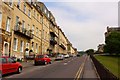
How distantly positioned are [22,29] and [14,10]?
13.6 ft

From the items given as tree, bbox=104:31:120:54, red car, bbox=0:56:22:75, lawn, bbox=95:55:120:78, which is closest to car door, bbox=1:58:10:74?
red car, bbox=0:56:22:75

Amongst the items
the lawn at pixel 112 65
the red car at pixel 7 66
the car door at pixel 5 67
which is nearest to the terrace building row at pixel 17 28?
the red car at pixel 7 66

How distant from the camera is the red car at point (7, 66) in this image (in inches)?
655

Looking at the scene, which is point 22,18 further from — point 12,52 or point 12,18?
point 12,52

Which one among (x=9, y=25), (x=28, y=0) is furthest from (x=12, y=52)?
(x=28, y=0)

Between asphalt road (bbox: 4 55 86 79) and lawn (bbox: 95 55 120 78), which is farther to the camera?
lawn (bbox: 95 55 120 78)

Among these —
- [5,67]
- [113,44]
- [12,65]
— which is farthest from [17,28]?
[113,44]

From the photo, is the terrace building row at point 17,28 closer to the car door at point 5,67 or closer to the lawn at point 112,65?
the car door at point 5,67

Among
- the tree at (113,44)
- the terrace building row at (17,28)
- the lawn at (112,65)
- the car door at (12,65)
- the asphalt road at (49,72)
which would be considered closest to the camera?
the asphalt road at (49,72)

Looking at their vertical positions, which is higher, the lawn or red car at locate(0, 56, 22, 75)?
red car at locate(0, 56, 22, 75)

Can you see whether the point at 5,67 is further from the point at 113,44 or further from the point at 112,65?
the point at 113,44

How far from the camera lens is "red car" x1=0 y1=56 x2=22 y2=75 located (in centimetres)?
1664

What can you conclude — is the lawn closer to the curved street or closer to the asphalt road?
the curved street

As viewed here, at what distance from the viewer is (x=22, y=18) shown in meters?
38.4
